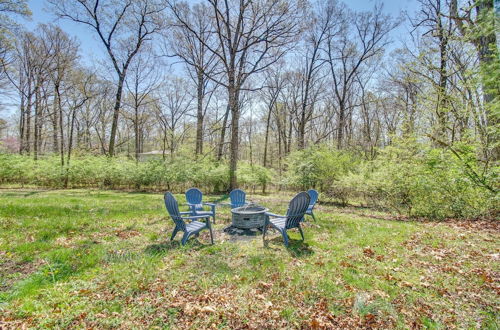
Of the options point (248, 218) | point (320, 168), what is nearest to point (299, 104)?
point (320, 168)

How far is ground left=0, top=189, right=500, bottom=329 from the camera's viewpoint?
250 cm

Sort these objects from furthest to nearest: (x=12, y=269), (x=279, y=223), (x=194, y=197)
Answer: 1. (x=194, y=197)
2. (x=279, y=223)
3. (x=12, y=269)

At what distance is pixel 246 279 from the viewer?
3.31m

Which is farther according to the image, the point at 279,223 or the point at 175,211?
the point at 279,223

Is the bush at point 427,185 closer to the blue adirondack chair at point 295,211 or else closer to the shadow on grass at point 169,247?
the blue adirondack chair at point 295,211

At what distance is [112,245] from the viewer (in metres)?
4.58

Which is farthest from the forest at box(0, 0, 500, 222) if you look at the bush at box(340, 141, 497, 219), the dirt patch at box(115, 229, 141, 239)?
the dirt patch at box(115, 229, 141, 239)

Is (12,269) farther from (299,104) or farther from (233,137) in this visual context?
(299,104)

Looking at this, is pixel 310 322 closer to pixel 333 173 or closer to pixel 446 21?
pixel 333 173

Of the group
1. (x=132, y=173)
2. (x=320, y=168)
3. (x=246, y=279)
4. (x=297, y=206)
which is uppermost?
(x=320, y=168)

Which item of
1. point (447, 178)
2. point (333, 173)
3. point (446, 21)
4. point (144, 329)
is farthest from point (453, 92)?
point (144, 329)

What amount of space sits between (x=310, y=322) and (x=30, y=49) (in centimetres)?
2880

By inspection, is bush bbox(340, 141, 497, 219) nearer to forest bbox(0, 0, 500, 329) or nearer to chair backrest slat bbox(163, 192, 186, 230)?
forest bbox(0, 0, 500, 329)

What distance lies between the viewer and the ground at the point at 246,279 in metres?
2.50
